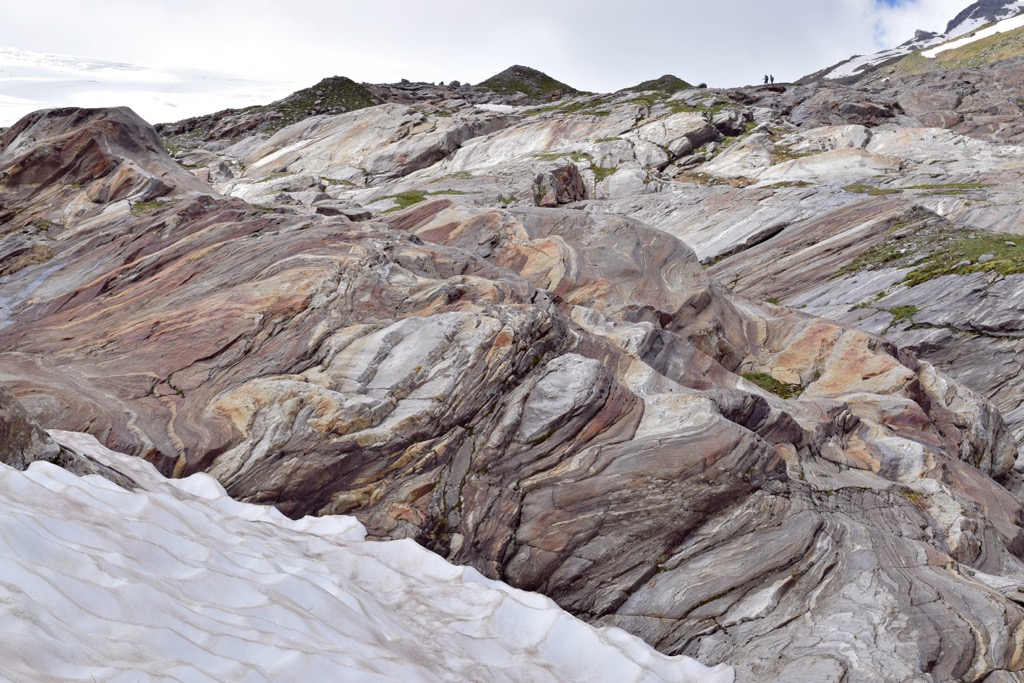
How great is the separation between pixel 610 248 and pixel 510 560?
16.5 metres

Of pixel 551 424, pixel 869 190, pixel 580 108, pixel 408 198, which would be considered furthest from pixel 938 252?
pixel 580 108

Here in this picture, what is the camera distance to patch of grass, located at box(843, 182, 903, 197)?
143 ft

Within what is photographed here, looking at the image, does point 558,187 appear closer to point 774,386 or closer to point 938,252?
point 938,252

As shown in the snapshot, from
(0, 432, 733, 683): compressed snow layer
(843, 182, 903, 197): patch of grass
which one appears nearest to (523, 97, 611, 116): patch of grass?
(843, 182, 903, 197): patch of grass

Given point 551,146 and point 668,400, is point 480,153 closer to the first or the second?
point 551,146

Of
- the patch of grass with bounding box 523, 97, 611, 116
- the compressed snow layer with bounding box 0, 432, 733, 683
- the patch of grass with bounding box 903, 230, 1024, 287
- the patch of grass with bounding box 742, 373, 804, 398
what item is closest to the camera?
the compressed snow layer with bounding box 0, 432, 733, 683

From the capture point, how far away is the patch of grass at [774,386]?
23141 millimetres

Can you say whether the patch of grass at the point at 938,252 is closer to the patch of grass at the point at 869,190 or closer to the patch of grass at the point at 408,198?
the patch of grass at the point at 869,190

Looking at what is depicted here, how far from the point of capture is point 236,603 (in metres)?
8.23

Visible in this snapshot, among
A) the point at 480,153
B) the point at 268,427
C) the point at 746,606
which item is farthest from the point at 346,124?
the point at 746,606

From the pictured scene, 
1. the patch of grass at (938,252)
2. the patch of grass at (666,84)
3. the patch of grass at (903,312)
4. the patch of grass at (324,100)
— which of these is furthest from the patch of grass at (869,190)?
the patch of grass at (324,100)

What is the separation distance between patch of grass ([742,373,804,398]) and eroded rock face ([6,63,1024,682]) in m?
0.16

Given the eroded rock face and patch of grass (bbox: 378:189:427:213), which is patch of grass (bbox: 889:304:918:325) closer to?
the eroded rock face

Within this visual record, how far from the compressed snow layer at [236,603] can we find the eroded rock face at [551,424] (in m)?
1.41
